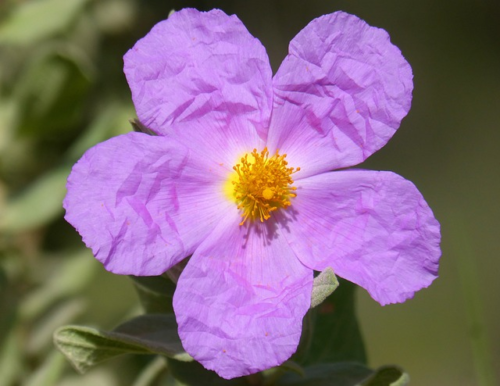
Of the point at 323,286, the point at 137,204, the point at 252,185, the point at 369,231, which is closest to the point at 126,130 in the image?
the point at 252,185

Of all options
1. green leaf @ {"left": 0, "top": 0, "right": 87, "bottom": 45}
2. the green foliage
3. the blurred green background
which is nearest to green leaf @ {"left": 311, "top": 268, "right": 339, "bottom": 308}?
the green foliage

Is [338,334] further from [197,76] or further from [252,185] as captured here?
[197,76]

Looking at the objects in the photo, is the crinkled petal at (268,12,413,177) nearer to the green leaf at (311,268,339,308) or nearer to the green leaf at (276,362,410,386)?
the green leaf at (311,268,339,308)

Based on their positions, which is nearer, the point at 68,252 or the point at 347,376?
the point at 347,376

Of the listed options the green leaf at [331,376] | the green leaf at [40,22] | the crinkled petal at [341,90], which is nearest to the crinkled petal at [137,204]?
the crinkled petal at [341,90]

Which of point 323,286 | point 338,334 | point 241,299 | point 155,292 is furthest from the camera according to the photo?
point 338,334

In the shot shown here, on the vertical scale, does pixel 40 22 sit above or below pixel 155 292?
above
